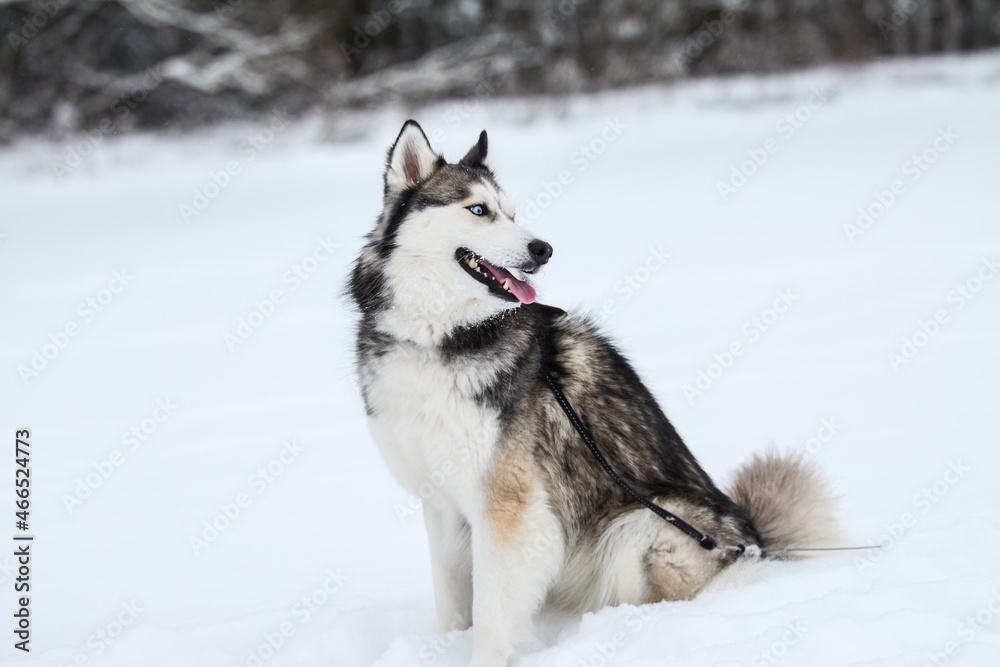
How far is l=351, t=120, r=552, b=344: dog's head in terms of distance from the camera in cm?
281

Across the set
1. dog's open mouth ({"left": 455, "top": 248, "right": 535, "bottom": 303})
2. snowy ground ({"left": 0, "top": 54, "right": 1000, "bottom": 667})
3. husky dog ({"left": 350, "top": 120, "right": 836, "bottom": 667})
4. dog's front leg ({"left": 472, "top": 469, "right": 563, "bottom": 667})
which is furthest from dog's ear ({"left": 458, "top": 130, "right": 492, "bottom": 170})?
dog's front leg ({"left": 472, "top": 469, "right": 563, "bottom": 667})

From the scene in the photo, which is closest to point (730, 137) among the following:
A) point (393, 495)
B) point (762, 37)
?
point (762, 37)

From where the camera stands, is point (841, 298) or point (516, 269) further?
point (841, 298)

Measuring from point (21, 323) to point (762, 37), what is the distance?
631 inches

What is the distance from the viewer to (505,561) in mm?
2758

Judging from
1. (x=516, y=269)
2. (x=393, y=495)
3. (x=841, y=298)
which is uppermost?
(x=516, y=269)

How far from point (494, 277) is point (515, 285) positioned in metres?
0.08

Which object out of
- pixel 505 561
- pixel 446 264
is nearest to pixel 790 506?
pixel 505 561

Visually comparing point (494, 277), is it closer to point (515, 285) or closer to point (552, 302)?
point (515, 285)

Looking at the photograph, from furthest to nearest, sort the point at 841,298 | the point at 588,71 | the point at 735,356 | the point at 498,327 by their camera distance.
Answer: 1. the point at 588,71
2. the point at 841,298
3. the point at 735,356
4. the point at 498,327

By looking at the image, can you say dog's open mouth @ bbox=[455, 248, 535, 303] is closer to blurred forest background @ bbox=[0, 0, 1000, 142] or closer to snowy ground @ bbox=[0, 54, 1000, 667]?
snowy ground @ bbox=[0, 54, 1000, 667]

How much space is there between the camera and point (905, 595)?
2.71 metres

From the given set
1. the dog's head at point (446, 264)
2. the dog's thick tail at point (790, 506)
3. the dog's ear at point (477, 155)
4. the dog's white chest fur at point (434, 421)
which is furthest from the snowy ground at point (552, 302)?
the dog's ear at point (477, 155)

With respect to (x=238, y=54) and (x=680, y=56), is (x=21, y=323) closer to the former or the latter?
(x=238, y=54)
